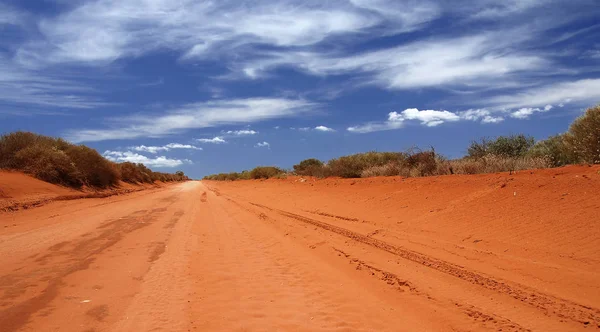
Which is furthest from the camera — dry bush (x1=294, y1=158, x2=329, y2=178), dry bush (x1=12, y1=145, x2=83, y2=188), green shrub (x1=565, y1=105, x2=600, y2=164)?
dry bush (x1=294, y1=158, x2=329, y2=178)

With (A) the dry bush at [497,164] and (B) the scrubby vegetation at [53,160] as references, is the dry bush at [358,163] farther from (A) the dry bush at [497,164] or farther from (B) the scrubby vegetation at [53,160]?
(B) the scrubby vegetation at [53,160]

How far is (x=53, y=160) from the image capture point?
26.1 metres

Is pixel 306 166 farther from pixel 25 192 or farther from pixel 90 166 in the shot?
pixel 25 192

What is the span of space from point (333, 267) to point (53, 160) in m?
23.9

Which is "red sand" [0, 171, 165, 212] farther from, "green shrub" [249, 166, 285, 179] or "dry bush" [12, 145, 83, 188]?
"green shrub" [249, 166, 285, 179]

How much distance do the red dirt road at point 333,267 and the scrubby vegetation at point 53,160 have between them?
40.1 ft

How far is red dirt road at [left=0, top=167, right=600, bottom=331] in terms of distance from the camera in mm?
5254

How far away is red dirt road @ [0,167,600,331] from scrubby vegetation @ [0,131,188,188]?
1223 centimetres

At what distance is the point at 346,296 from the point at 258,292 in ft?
4.18

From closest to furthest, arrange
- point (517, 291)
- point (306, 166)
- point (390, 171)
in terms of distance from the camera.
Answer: point (517, 291)
point (390, 171)
point (306, 166)

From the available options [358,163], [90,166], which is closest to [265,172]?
[90,166]

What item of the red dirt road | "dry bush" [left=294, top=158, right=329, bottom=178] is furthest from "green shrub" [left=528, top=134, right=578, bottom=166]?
"dry bush" [left=294, top=158, right=329, bottom=178]

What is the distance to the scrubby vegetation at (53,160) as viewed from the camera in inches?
987

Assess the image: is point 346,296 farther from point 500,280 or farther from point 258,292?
point 500,280
